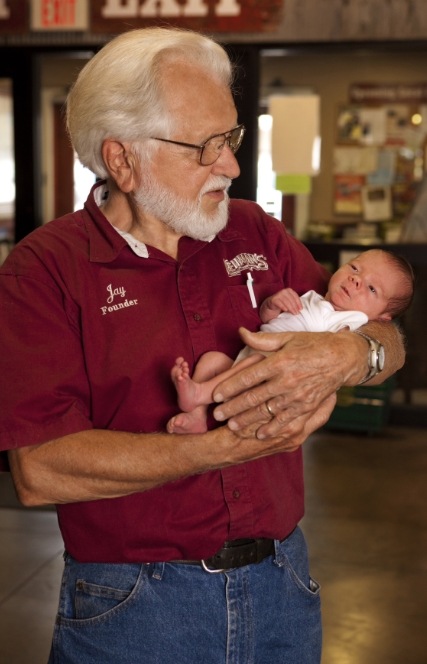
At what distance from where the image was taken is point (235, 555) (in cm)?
174

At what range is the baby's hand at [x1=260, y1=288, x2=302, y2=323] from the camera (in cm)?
187

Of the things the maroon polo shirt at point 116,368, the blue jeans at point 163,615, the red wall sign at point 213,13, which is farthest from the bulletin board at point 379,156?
the blue jeans at point 163,615

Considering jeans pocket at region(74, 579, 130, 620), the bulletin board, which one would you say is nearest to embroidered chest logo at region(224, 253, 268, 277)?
jeans pocket at region(74, 579, 130, 620)

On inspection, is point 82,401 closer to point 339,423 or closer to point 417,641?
point 417,641

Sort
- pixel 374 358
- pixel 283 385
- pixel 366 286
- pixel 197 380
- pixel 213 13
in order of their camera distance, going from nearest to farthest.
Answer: pixel 283 385, pixel 197 380, pixel 374 358, pixel 366 286, pixel 213 13

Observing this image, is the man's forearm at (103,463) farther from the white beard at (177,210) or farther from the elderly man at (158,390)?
the white beard at (177,210)

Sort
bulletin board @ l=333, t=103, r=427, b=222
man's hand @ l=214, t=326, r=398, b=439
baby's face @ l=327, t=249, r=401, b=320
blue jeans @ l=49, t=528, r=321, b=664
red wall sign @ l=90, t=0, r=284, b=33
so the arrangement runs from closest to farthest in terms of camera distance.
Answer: man's hand @ l=214, t=326, r=398, b=439
blue jeans @ l=49, t=528, r=321, b=664
baby's face @ l=327, t=249, r=401, b=320
red wall sign @ l=90, t=0, r=284, b=33
bulletin board @ l=333, t=103, r=427, b=222

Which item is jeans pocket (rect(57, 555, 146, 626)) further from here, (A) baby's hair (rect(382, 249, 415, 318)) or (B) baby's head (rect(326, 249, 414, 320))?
(A) baby's hair (rect(382, 249, 415, 318))

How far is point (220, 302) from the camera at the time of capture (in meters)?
1.84

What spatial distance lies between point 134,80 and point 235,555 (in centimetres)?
92

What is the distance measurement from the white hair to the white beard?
8 centimetres

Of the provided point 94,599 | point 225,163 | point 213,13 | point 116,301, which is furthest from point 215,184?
point 213,13

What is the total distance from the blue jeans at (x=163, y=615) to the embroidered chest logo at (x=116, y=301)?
0.48m

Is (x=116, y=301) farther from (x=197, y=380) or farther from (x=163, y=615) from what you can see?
(x=163, y=615)
